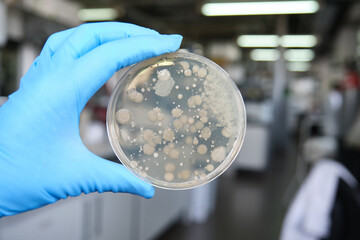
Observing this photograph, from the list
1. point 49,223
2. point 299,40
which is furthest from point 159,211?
point 299,40

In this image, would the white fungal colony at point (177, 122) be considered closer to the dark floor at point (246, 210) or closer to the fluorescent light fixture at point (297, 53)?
the dark floor at point (246, 210)

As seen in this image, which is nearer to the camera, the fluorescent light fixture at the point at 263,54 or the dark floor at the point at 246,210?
the dark floor at the point at 246,210

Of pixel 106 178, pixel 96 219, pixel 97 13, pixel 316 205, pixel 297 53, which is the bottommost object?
pixel 96 219

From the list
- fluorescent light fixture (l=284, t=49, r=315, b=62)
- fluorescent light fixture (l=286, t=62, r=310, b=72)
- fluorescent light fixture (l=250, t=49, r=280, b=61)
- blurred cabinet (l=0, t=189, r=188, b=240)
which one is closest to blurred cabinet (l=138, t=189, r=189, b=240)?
blurred cabinet (l=0, t=189, r=188, b=240)

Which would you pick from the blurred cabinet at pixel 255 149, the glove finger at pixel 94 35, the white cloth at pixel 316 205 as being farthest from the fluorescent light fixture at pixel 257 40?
the glove finger at pixel 94 35

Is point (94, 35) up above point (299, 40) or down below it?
below

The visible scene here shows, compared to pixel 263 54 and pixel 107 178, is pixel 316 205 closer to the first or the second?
pixel 107 178
